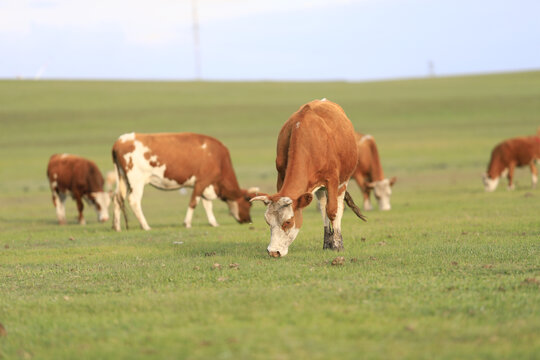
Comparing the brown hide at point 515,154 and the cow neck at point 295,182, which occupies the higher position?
the cow neck at point 295,182

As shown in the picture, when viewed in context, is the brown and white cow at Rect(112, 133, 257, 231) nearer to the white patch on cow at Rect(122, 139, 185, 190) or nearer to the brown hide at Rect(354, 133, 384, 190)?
the white patch on cow at Rect(122, 139, 185, 190)

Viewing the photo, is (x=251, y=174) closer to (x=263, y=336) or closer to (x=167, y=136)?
(x=167, y=136)

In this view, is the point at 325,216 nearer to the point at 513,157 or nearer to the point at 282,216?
the point at 282,216

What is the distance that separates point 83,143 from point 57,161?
4226cm

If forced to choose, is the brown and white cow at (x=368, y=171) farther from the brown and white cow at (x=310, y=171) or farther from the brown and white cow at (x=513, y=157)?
the brown and white cow at (x=310, y=171)

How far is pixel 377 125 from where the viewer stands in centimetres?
7275

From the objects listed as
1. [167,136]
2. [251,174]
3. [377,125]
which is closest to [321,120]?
[167,136]

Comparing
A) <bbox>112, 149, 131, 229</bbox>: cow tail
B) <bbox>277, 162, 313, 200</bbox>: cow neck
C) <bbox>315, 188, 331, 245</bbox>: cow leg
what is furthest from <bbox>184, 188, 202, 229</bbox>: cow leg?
<bbox>277, 162, 313, 200</bbox>: cow neck

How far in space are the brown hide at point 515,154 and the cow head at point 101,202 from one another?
1453 centimetres

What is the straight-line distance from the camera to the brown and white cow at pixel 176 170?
18234mm

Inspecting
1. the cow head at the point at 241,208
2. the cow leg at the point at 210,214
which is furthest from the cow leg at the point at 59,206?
the cow head at the point at 241,208

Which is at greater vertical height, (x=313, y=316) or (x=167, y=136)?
(x=167, y=136)

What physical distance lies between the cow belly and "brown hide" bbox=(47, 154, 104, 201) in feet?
14.0

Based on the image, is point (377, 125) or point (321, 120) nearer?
point (321, 120)
